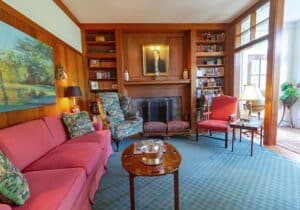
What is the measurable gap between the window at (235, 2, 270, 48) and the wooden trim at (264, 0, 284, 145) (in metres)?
0.24

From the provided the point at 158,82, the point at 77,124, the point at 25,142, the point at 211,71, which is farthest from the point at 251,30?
the point at 25,142

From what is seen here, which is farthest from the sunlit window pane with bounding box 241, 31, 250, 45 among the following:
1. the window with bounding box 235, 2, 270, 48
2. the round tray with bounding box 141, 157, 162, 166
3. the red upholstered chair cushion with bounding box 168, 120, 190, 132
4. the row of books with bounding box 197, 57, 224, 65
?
the round tray with bounding box 141, 157, 162, 166

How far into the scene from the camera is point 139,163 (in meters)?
1.71

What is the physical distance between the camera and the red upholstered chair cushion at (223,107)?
3.73 meters

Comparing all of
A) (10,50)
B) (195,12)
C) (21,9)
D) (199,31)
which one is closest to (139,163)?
(10,50)

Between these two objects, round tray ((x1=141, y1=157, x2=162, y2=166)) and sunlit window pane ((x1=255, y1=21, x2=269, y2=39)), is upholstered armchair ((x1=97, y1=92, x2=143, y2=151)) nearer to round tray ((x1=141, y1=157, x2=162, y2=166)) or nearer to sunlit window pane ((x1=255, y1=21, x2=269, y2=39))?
round tray ((x1=141, y1=157, x2=162, y2=166))

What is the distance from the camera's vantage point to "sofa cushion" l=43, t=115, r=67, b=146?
2381 mm

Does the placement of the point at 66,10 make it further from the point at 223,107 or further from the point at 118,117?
the point at 223,107

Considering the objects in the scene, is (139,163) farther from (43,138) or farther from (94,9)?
(94,9)

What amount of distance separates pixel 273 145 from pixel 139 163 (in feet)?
9.46

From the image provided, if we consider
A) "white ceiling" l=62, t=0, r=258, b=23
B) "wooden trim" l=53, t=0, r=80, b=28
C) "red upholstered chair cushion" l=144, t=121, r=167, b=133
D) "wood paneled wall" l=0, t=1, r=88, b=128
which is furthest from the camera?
"red upholstered chair cushion" l=144, t=121, r=167, b=133

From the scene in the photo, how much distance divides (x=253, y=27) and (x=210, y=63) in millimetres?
1252

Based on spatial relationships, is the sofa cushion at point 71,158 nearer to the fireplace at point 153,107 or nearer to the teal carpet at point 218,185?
the teal carpet at point 218,185

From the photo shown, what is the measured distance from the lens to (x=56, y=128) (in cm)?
251
